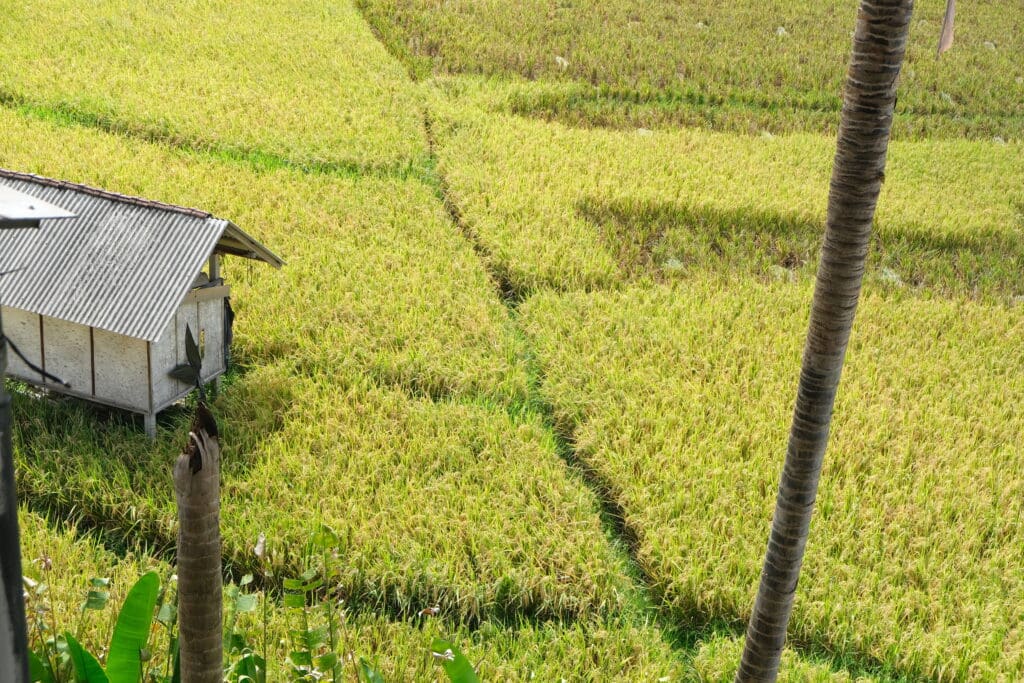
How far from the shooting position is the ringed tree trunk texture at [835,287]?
65.5 inches

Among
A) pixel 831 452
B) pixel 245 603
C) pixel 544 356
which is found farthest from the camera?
pixel 544 356

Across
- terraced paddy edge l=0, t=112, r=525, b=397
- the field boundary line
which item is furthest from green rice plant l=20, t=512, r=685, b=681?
the field boundary line

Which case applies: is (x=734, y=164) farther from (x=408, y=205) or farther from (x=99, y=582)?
(x=99, y=582)

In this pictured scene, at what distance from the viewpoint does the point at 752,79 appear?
9719 millimetres

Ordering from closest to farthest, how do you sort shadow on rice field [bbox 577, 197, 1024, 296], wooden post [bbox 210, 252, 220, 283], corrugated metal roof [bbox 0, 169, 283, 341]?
corrugated metal roof [bbox 0, 169, 283, 341]
wooden post [bbox 210, 252, 220, 283]
shadow on rice field [bbox 577, 197, 1024, 296]

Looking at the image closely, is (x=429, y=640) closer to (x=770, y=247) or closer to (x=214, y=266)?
(x=214, y=266)

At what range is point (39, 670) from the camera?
2168 mm

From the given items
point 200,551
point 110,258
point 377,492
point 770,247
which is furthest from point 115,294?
point 770,247

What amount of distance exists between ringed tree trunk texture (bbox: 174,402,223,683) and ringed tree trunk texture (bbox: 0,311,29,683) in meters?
0.21

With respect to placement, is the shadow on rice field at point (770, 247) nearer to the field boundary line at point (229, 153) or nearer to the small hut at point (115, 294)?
the field boundary line at point (229, 153)

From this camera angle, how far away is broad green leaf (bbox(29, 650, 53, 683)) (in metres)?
2.15

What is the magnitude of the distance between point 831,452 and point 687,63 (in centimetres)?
672

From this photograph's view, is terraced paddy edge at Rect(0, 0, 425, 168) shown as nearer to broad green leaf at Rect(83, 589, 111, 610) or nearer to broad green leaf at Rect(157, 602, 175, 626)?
broad green leaf at Rect(157, 602, 175, 626)

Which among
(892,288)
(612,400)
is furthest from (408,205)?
(892,288)
